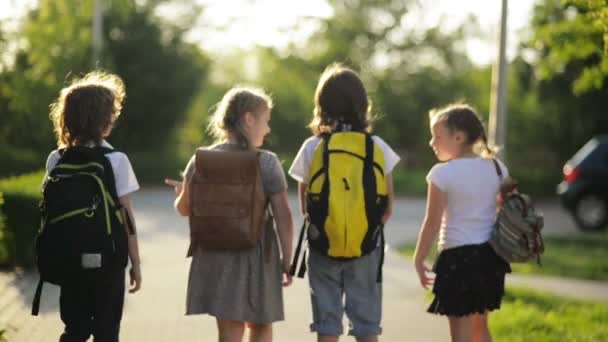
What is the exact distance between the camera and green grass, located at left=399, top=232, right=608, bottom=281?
11.7 metres

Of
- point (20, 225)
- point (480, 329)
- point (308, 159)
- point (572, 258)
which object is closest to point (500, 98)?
point (572, 258)

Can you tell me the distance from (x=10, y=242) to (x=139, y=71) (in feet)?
71.0

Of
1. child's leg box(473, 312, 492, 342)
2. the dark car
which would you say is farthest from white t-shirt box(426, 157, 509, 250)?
the dark car

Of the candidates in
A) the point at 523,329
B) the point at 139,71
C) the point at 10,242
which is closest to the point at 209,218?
the point at 523,329

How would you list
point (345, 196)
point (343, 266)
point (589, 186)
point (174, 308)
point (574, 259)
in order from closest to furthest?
1. point (345, 196)
2. point (343, 266)
3. point (174, 308)
4. point (574, 259)
5. point (589, 186)

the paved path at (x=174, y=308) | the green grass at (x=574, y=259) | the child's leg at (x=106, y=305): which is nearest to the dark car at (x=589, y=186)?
the green grass at (x=574, y=259)

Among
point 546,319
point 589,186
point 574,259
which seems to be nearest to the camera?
point 546,319

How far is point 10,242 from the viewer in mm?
10227

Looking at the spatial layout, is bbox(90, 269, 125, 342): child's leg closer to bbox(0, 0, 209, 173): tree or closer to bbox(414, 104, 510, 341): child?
bbox(414, 104, 510, 341): child

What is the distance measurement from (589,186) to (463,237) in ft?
43.1

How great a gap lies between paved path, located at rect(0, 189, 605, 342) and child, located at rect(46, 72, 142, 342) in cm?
30

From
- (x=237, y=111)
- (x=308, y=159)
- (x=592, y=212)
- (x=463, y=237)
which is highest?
(x=237, y=111)

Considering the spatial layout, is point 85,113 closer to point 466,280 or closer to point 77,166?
point 77,166

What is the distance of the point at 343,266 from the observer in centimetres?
524
